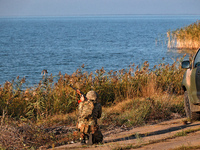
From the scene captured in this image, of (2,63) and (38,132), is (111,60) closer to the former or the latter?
(2,63)

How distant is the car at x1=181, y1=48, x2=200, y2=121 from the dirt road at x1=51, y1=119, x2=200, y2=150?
0.31 m

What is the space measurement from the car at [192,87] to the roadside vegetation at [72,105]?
1057mm

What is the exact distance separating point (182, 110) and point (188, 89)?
5.72 ft

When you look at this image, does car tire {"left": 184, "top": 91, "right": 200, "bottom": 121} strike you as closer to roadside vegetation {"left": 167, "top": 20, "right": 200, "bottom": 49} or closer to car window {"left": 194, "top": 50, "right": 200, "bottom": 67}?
car window {"left": 194, "top": 50, "right": 200, "bottom": 67}

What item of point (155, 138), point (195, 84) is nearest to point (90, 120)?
point (155, 138)

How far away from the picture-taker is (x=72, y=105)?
10.2m

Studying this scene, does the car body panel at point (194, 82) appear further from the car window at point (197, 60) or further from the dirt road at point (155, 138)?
the dirt road at point (155, 138)

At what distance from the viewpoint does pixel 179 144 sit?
604 cm

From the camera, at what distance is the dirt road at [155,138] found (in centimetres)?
611

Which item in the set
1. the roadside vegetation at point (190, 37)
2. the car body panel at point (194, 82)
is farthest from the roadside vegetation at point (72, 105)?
the roadside vegetation at point (190, 37)

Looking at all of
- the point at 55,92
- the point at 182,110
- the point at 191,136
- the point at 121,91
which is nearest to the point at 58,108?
the point at 55,92

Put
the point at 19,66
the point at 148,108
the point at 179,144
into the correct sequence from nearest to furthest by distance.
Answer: the point at 179,144
the point at 148,108
the point at 19,66

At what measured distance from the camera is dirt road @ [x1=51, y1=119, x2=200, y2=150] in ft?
20.1

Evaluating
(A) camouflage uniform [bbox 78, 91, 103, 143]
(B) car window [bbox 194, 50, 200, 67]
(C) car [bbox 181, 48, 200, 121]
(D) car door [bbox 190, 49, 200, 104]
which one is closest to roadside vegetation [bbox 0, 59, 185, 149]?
(A) camouflage uniform [bbox 78, 91, 103, 143]
